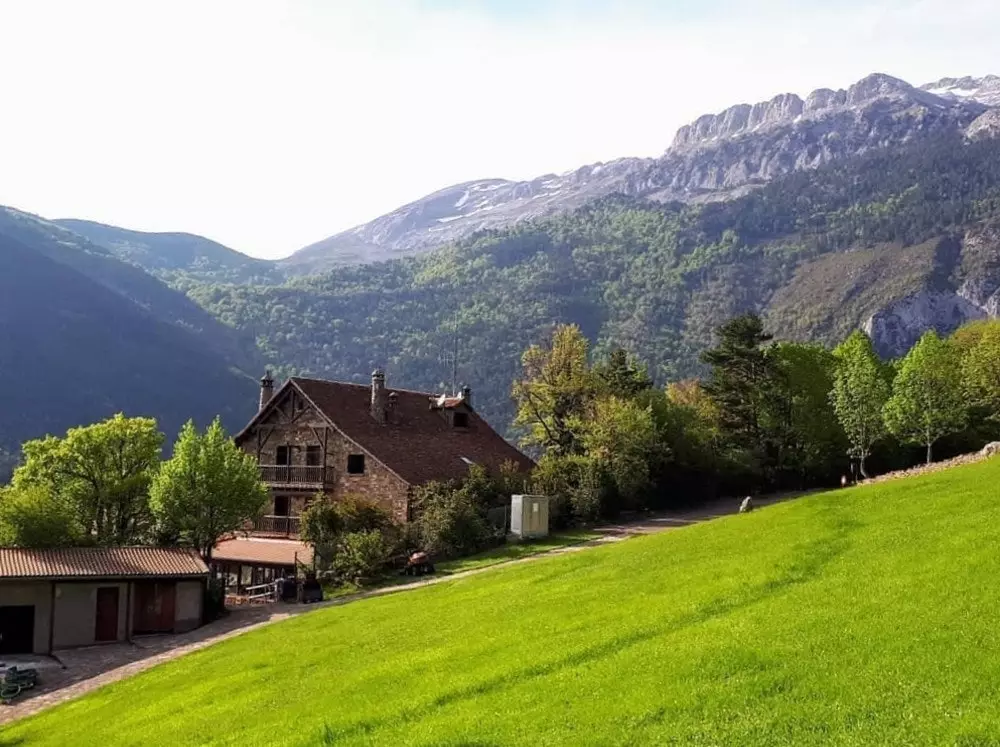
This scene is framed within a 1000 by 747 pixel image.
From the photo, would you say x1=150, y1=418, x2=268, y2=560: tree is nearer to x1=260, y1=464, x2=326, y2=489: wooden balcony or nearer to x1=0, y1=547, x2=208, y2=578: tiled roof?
x1=0, y1=547, x2=208, y2=578: tiled roof

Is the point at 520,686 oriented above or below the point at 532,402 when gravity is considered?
below

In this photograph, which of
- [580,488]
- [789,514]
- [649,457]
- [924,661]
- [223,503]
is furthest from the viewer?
[649,457]

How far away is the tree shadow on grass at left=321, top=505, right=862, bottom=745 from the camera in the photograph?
52.0 feet

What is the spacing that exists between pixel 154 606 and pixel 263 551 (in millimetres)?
11657

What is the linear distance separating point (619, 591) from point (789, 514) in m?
9.17

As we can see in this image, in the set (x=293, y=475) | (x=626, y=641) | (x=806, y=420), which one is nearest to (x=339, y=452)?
(x=293, y=475)

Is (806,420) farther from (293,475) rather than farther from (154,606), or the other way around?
(154,606)

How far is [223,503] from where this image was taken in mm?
46062

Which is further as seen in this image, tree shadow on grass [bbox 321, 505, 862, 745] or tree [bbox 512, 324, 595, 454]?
tree [bbox 512, 324, 595, 454]

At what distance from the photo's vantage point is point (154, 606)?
134ft

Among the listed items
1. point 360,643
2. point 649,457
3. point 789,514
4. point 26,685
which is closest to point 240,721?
point 360,643

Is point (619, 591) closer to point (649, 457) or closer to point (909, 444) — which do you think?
point (649, 457)

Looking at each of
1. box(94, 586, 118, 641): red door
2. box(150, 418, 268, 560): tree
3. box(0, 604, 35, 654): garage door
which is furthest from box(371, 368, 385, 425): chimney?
box(0, 604, 35, 654): garage door

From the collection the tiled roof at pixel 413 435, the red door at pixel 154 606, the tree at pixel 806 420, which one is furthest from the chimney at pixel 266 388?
the tree at pixel 806 420
